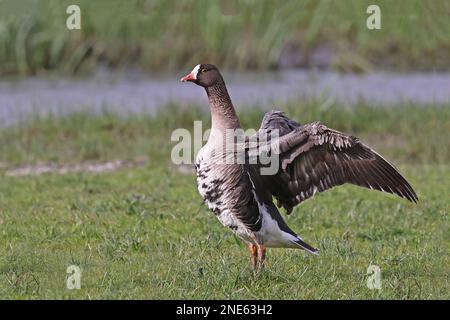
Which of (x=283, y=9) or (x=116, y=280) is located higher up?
(x=283, y=9)

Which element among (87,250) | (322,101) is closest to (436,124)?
(322,101)

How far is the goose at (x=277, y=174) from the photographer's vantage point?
24.1ft

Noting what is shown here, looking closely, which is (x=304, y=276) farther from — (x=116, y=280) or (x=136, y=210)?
(x=136, y=210)

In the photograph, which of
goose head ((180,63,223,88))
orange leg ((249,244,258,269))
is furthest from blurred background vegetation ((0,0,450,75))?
orange leg ((249,244,258,269))

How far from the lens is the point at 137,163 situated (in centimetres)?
1310

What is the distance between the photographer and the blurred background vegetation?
18500 mm

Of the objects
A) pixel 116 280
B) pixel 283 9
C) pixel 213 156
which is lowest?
pixel 116 280

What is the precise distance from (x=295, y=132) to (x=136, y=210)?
303 centimetres

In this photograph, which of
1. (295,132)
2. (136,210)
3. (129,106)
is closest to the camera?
(295,132)

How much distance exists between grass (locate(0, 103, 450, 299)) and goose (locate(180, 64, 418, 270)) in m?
0.35

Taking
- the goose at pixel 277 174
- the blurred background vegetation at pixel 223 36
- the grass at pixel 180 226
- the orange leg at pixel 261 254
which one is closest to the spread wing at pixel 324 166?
the goose at pixel 277 174

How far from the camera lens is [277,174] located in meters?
7.57

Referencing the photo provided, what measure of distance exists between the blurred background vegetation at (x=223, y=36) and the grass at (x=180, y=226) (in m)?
4.40

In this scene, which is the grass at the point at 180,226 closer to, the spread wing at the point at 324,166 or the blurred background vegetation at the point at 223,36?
the spread wing at the point at 324,166
